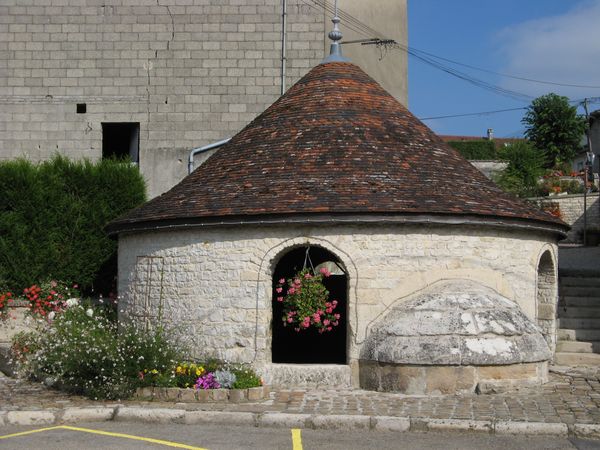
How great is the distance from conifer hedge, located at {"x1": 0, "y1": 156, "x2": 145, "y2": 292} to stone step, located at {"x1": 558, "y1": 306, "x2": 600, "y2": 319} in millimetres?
8667

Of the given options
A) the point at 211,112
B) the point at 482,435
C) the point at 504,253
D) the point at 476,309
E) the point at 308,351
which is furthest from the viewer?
the point at 211,112

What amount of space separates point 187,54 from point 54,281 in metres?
7.25

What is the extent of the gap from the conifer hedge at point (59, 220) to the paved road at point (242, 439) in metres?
7.16

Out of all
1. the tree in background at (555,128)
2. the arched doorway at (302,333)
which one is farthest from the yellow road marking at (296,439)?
the tree in background at (555,128)

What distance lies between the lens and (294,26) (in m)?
19.8

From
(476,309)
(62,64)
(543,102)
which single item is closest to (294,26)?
(62,64)

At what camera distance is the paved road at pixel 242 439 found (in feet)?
25.2

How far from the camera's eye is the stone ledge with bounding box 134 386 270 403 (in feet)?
32.0

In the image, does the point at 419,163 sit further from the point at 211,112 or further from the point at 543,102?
the point at 543,102

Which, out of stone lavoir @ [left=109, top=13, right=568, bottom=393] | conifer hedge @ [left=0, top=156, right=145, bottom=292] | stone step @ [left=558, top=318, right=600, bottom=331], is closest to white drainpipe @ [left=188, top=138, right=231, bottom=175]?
conifer hedge @ [left=0, top=156, right=145, bottom=292]

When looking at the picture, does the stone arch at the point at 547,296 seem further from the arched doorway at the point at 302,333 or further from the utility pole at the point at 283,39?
the utility pole at the point at 283,39

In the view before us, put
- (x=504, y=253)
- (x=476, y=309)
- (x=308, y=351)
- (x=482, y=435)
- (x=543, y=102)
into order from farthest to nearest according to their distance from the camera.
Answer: (x=543, y=102) → (x=308, y=351) → (x=504, y=253) → (x=476, y=309) → (x=482, y=435)

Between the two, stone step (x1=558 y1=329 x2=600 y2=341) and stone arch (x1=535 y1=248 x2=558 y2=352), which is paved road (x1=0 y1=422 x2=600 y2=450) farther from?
stone step (x1=558 y1=329 x2=600 y2=341)

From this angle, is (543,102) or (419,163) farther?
(543,102)
